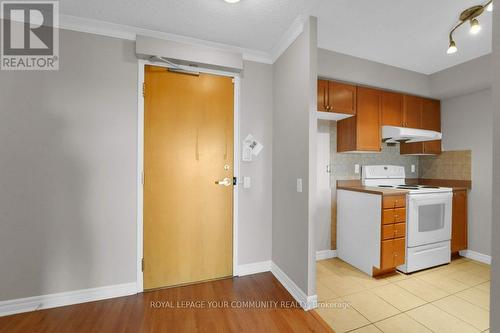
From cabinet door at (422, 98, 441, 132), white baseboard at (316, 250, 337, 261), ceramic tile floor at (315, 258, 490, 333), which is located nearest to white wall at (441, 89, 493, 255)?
cabinet door at (422, 98, 441, 132)

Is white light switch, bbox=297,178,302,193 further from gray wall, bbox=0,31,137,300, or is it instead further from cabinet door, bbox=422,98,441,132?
cabinet door, bbox=422,98,441,132

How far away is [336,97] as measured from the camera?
2545 mm

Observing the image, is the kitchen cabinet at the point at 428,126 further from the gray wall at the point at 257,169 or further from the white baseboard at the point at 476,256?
the gray wall at the point at 257,169

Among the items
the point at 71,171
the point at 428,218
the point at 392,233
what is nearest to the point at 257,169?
the point at 392,233

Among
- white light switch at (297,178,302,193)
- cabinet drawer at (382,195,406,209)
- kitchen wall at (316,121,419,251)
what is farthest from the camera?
kitchen wall at (316,121,419,251)

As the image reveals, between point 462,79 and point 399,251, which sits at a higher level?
point 462,79

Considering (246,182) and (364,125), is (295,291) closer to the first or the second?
(246,182)

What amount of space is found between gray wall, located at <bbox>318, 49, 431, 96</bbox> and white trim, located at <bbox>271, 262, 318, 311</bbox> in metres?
2.18

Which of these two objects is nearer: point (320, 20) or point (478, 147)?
point (320, 20)

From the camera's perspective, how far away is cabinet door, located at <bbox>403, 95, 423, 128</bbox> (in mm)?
2969

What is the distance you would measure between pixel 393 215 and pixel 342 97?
1444 millimetres

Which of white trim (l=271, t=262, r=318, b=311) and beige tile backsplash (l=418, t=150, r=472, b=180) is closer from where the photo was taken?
white trim (l=271, t=262, r=318, b=311)

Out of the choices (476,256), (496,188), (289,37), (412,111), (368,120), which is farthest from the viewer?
(412,111)

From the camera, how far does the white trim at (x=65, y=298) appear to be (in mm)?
1772
